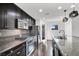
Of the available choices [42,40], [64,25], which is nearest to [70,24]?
[64,25]

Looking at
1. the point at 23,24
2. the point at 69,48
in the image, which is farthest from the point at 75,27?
the point at 69,48

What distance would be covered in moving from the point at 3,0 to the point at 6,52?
118 cm

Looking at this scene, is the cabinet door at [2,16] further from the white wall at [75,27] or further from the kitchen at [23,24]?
the white wall at [75,27]

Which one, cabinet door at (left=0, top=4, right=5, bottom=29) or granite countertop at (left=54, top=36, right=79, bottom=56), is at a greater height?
cabinet door at (left=0, top=4, right=5, bottom=29)

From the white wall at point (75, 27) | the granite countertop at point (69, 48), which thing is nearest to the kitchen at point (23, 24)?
the white wall at point (75, 27)

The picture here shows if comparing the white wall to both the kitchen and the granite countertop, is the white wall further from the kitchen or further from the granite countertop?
the granite countertop

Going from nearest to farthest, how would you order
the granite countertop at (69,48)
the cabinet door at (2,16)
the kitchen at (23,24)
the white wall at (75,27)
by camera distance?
the granite countertop at (69,48), the cabinet door at (2,16), the kitchen at (23,24), the white wall at (75,27)

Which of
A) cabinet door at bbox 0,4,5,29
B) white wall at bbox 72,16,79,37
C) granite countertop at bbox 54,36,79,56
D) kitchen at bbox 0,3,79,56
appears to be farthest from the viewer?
white wall at bbox 72,16,79,37

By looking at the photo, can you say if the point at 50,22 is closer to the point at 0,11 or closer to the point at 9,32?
the point at 9,32

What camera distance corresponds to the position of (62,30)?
4238 millimetres

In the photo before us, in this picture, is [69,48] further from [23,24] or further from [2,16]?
[23,24]

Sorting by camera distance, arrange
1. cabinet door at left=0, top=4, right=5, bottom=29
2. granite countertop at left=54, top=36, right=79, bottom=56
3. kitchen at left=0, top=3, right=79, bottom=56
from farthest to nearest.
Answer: kitchen at left=0, top=3, right=79, bottom=56 < cabinet door at left=0, top=4, right=5, bottom=29 < granite countertop at left=54, top=36, right=79, bottom=56

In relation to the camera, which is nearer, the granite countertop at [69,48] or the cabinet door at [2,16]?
the granite countertop at [69,48]

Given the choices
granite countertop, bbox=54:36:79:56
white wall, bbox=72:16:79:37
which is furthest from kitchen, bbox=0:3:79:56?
granite countertop, bbox=54:36:79:56
